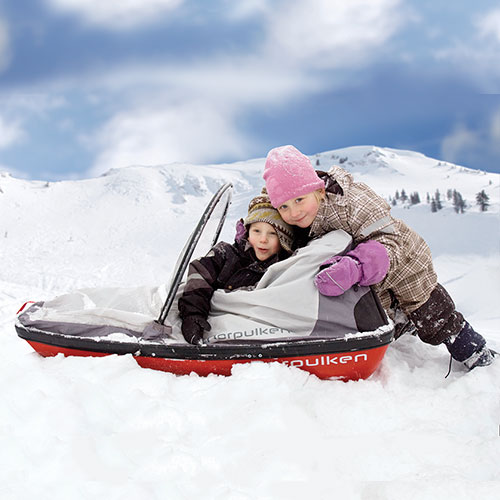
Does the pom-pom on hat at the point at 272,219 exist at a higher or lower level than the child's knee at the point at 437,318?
higher

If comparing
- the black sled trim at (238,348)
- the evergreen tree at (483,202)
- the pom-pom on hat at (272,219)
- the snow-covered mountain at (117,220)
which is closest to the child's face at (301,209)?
the pom-pom on hat at (272,219)

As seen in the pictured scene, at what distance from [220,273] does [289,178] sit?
2.64 ft

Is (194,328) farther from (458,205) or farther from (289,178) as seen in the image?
(458,205)

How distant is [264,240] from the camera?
302 centimetres

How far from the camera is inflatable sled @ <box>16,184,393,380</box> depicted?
8.14 feet

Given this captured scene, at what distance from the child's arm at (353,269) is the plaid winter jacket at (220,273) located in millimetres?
632

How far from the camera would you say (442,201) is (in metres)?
24.8

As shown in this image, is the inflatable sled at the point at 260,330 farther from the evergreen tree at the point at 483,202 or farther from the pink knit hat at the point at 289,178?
the evergreen tree at the point at 483,202

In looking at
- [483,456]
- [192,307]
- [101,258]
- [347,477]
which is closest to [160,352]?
[192,307]

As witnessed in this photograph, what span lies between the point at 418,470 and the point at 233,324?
123 centimetres

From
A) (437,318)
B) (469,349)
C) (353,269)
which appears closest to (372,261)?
(353,269)

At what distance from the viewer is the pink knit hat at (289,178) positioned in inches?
110

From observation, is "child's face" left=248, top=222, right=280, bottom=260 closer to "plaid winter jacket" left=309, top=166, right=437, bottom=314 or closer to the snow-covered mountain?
"plaid winter jacket" left=309, top=166, right=437, bottom=314

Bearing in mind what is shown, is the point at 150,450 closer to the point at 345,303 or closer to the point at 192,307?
the point at 192,307
